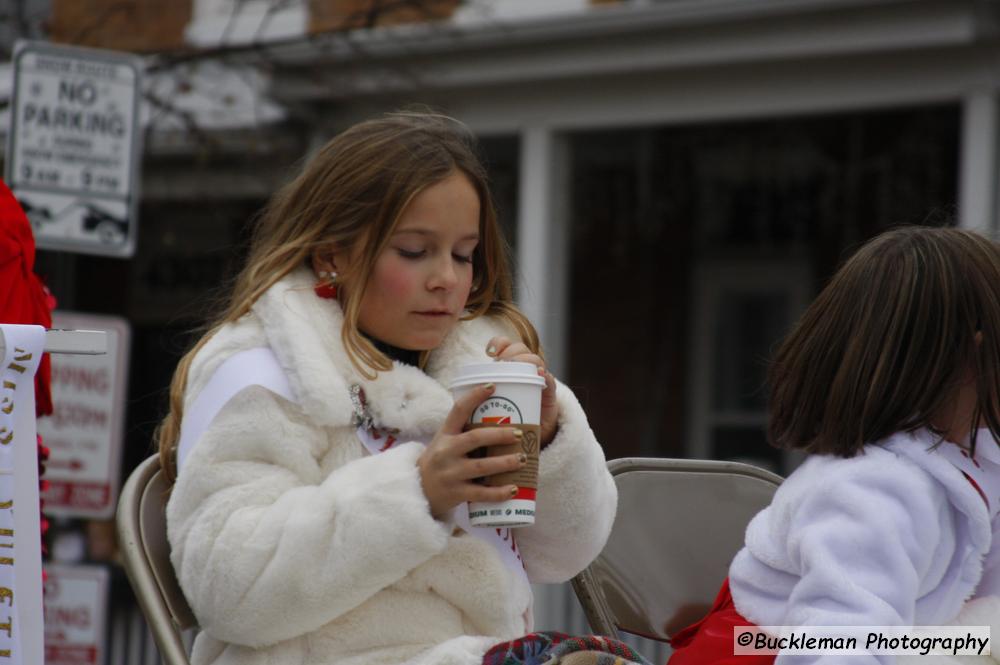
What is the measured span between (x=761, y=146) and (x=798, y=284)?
1.16 m

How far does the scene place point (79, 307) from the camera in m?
12.7

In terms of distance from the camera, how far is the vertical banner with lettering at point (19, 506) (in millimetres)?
2117

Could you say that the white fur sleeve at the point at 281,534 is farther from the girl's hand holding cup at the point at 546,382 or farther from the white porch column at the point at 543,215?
the white porch column at the point at 543,215

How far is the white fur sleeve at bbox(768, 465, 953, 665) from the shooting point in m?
1.90

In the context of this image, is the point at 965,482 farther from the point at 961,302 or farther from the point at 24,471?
the point at 24,471

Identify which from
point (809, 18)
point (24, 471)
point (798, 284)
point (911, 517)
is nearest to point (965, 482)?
point (911, 517)

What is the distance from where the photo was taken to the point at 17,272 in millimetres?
2723

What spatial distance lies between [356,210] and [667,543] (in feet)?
2.97

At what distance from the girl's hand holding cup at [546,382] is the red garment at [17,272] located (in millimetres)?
957

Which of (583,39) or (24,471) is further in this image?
(583,39)

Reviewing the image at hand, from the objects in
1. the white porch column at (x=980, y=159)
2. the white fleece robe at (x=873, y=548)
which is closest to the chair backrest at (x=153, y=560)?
the white fleece robe at (x=873, y=548)

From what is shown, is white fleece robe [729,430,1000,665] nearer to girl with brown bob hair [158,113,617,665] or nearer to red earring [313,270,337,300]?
girl with brown bob hair [158,113,617,665]

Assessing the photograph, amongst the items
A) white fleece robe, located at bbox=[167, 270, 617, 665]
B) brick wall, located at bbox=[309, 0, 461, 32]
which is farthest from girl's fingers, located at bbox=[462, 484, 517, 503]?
brick wall, located at bbox=[309, 0, 461, 32]

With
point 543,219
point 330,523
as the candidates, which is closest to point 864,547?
point 330,523
